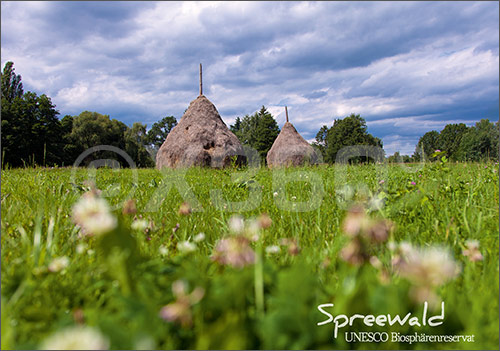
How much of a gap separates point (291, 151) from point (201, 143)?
213 inches

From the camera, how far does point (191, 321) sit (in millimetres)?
823

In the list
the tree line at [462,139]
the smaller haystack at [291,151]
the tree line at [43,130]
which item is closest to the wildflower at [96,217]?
the smaller haystack at [291,151]

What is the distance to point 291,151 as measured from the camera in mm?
15648

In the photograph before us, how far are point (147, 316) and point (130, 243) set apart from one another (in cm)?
28

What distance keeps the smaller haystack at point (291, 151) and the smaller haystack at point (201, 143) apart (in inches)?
149

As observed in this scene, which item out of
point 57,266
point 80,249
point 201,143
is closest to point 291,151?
point 201,143

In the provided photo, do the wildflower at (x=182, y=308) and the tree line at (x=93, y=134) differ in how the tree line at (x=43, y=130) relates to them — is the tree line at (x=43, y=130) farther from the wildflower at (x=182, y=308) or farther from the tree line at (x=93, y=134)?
the wildflower at (x=182, y=308)

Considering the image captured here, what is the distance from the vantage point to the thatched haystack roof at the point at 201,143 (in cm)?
1148

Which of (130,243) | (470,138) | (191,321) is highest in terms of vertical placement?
(470,138)

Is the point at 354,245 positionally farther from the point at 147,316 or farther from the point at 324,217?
the point at 324,217

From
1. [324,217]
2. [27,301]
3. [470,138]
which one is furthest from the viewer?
[470,138]

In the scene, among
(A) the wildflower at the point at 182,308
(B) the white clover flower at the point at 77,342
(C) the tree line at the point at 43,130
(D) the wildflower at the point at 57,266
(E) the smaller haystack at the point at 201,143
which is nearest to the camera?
(B) the white clover flower at the point at 77,342

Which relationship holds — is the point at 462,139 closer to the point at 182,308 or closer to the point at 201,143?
the point at 201,143

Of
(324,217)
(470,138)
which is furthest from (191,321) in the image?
(470,138)
